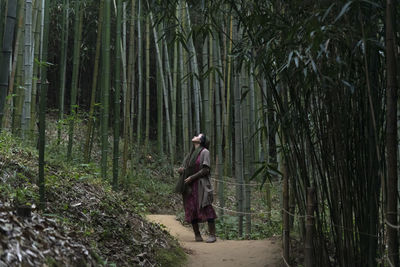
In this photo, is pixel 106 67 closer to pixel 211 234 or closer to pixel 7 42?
pixel 211 234

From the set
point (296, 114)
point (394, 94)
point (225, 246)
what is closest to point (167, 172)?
point (225, 246)

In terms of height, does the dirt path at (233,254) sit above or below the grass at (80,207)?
below

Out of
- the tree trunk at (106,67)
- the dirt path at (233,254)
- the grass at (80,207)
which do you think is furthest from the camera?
the tree trunk at (106,67)

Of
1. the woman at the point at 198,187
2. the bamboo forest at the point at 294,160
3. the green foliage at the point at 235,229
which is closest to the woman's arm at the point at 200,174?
the woman at the point at 198,187

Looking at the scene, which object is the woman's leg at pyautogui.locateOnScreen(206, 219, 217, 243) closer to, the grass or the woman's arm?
the woman's arm

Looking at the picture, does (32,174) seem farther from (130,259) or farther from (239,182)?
(239,182)

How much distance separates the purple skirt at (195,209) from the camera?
184 inches

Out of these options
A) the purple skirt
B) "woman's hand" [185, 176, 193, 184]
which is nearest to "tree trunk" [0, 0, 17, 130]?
"woman's hand" [185, 176, 193, 184]

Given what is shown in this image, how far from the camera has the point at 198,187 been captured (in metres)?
4.72

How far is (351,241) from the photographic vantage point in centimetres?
239

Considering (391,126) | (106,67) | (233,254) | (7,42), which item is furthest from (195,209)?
(391,126)

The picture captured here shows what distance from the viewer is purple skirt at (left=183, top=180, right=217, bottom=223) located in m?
4.67

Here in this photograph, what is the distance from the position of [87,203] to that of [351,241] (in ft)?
6.83

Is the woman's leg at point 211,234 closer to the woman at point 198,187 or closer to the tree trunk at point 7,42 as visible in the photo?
the woman at point 198,187
